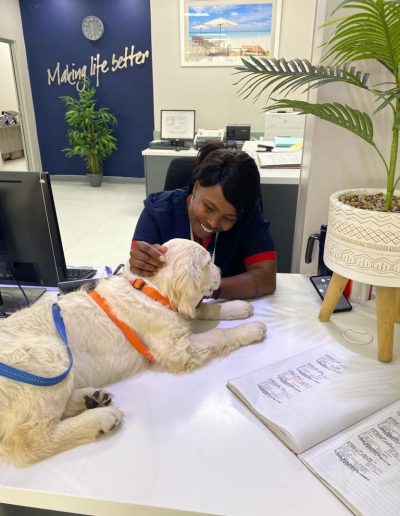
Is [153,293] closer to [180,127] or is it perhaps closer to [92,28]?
[180,127]

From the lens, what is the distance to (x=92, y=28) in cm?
620

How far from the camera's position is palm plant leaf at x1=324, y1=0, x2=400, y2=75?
1006 mm

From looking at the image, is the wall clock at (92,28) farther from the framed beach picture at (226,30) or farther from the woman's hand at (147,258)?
the woman's hand at (147,258)

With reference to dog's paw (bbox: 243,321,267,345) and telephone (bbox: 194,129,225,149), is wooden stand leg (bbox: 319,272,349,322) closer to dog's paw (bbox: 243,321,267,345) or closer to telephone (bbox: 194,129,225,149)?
dog's paw (bbox: 243,321,267,345)

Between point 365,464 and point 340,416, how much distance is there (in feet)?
0.40

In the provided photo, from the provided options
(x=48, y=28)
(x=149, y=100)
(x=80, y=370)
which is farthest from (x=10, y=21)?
(x=80, y=370)

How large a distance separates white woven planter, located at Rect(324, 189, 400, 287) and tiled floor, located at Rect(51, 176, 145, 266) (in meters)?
2.87

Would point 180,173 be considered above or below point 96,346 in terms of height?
above

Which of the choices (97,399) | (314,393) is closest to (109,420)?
(97,399)

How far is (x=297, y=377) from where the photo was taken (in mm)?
1059

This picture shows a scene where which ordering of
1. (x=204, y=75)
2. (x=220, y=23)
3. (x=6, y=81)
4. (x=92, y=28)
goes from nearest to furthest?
(x=220, y=23), (x=204, y=75), (x=92, y=28), (x=6, y=81)

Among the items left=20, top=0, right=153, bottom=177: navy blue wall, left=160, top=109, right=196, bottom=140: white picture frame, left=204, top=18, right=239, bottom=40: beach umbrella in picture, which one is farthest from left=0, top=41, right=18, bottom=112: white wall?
left=160, top=109, right=196, bottom=140: white picture frame

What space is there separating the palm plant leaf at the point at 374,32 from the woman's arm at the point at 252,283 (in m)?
0.79

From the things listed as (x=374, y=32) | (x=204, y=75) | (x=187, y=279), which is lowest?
(x=187, y=279)
